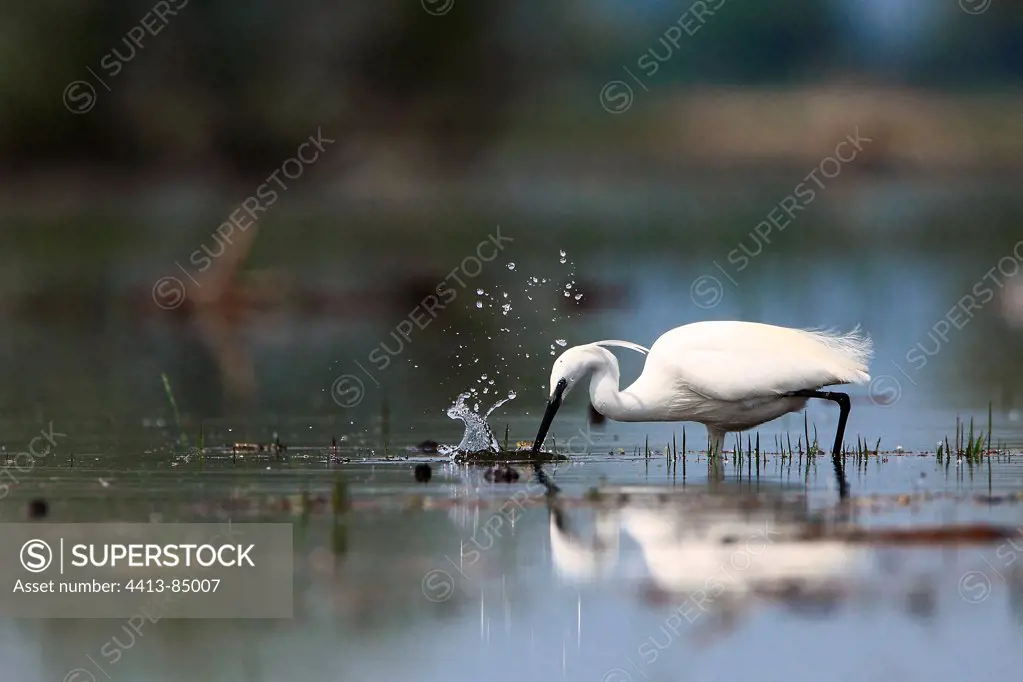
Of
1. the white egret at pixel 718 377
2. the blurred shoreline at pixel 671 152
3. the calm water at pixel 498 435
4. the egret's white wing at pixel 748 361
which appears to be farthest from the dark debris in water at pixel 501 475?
the blurred shoreline at pixel 671 152

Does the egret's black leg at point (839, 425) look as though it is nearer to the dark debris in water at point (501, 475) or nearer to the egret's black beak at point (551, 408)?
the egret's black beak at point (551, 408)

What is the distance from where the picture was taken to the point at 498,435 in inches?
545

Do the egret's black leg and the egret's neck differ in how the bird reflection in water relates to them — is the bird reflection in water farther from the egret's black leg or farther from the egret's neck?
the egret's neck

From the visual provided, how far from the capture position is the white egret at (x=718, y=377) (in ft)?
41.3

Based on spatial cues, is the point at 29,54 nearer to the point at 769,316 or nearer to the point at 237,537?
the point at 769,316

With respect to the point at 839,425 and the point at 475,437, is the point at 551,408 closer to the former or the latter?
the point at 475,437

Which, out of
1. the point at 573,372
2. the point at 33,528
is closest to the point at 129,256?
the point at 573,372

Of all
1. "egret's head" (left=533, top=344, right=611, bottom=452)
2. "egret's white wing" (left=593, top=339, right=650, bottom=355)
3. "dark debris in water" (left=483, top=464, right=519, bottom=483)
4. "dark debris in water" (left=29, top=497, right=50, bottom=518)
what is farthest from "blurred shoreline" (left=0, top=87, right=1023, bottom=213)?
"dark debris in water" (left=29, top=497, right=50, bottom=518)

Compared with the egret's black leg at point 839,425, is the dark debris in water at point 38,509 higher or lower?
lower

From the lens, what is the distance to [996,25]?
43.4 meters

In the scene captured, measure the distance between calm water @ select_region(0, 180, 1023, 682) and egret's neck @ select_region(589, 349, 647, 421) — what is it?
0.96ft

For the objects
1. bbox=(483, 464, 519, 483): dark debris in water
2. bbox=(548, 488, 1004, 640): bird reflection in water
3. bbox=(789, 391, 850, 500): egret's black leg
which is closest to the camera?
bbox=(548, 488, 1004, 640): bird reflection in water

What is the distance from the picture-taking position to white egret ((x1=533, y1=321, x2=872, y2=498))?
12.6 metres

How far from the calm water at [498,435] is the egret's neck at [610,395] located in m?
0.29
